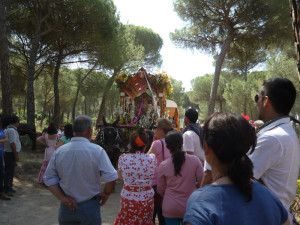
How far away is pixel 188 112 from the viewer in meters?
3.77

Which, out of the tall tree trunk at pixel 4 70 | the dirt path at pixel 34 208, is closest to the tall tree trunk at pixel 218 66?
the dirt path at pixel 34 208

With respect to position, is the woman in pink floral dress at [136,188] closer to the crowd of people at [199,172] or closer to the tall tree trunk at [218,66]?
the crowd of people at [199,172]

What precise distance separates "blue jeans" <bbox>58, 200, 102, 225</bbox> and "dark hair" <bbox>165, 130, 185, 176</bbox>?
3.16ft

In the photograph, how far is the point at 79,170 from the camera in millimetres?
2576

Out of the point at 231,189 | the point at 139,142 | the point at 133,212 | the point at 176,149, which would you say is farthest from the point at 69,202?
the point at 231,189

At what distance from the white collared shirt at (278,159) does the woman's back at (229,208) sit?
1.52 feet

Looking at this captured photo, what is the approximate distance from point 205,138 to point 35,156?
38.6ft

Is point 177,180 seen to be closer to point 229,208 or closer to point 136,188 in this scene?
point 136,188

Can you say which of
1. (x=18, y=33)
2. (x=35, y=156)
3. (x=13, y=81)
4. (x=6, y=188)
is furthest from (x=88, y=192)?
(x=13, y=81)

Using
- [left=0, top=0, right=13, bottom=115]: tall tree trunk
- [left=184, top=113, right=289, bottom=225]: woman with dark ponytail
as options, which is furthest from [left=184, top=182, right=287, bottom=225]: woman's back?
[left=0, top=0, right=13, bottom=115]: tall tree trunk

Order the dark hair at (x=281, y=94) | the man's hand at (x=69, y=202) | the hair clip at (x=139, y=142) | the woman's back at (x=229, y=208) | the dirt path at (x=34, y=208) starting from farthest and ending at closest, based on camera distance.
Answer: the dirt path at (x=34, y=208) → the hair clip at (x=139, y=142) → the man's hand at (x=69, y=202) → the dark hair at (x=281, y=94) → the woman's back at (x=229, y=208)

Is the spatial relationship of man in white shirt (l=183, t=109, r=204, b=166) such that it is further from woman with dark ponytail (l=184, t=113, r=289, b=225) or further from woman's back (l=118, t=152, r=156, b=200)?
woman with dark ponytail (l=184, t=113, r=289, b=225)

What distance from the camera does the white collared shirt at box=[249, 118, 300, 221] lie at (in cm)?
158

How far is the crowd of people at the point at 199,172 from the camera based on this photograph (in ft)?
3.62
